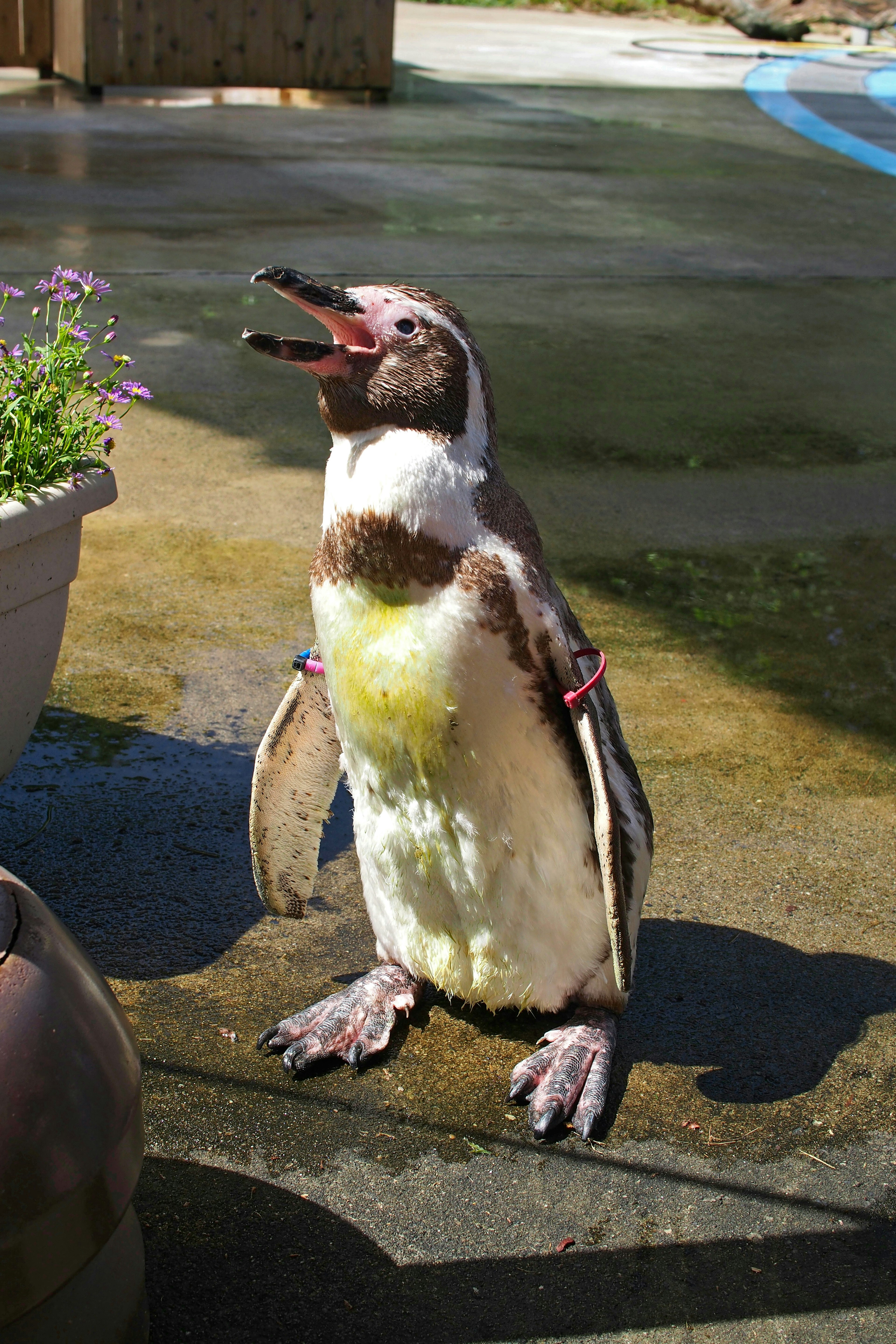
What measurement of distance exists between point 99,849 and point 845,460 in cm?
356

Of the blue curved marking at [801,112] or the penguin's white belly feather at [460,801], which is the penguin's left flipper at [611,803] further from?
the blue curved marking at [801,112]

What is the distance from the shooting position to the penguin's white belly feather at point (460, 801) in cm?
198

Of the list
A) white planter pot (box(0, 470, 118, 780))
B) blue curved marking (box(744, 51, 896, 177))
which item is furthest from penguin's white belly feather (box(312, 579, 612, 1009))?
blue curved marking (box(744, 51, 896, 177))

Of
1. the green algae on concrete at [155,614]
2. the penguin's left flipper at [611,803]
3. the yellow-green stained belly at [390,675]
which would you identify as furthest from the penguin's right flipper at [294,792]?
the green algae on concrete at [155,614]

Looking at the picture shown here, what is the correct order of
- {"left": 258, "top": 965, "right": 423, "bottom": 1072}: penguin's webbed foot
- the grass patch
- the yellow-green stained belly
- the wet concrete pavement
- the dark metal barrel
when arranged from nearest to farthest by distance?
the dark metal barrel, the wet concrete pavement, the yellow-green stained belly, {"left": 258, "top": 965, "right": 423, "bottom": 1072}: penguin's webbed foot, the grass patch

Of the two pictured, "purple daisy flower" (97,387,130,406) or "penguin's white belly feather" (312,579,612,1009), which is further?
"purple daisy flower" (97,387,130,406)

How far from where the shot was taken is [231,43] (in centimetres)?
1330

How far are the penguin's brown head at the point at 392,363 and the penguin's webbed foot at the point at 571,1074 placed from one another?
3.30ft

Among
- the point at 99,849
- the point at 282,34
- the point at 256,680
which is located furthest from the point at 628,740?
the point at 282,34

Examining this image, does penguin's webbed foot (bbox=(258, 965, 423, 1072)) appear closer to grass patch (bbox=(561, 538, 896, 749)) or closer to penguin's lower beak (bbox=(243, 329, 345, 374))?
penguin's lower beak (bbox=(243, 329, 345, 374))

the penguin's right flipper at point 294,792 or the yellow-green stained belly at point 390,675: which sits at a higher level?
the yellow-green stained belly at point 390,675

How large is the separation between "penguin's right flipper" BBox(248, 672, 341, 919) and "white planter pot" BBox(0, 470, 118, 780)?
51 cm

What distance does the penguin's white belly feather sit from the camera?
198 cm

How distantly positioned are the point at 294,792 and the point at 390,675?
1.60 feet
